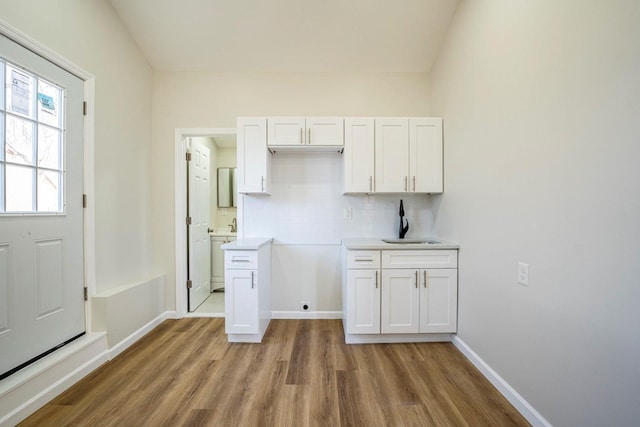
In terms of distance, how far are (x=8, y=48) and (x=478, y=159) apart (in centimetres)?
332

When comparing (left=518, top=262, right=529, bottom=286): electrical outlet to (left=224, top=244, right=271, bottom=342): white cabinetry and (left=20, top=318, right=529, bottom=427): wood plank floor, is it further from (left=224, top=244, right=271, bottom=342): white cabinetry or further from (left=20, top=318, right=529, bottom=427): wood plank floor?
(left=224, top=244, right=271, bottom=342): white cabinetry

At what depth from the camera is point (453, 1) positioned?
2268 mm

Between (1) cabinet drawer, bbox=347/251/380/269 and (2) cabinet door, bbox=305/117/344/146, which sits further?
(2) cabinet door, bbox=305/117/344/146

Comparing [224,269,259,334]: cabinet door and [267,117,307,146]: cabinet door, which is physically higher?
[267,117,307,146]: cabinet door

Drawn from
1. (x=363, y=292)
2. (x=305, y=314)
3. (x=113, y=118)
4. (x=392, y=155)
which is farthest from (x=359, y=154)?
(x=113, y=118)

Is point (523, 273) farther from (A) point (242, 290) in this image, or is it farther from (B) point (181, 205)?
(B) point (181, 205)

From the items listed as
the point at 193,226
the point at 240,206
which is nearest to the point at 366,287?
the point at 240,206

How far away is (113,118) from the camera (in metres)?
2.33

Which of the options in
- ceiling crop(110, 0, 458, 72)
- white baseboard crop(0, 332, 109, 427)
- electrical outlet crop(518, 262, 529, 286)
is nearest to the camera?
white baseboard crop(0, 332, 109, 427)

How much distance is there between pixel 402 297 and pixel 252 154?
206 cm

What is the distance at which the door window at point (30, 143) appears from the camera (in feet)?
5.04

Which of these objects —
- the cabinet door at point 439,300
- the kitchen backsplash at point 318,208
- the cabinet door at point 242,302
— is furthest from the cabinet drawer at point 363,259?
the cabinet door at point 242,302

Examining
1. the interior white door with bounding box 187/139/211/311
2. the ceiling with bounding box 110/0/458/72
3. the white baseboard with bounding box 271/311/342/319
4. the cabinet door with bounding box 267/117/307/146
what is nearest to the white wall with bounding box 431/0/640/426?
the ceiling with bounding box 110/0/458/72

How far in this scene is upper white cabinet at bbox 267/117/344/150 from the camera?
256 centimetres
